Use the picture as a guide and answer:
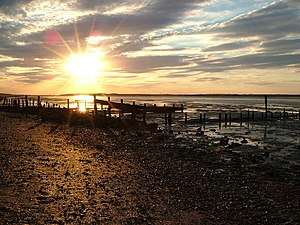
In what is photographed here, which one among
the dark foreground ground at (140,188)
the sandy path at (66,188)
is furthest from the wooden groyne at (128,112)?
the sandy path at (66,188)

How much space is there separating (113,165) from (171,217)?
238 inches

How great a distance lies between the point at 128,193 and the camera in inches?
377

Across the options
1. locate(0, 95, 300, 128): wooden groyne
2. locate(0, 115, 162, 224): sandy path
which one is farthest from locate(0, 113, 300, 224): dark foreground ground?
locate(0, 95, 300, 128): wooden groyne

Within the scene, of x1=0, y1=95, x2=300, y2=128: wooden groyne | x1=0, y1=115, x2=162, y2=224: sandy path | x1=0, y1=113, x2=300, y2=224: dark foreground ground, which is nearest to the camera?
x1=0, y1=115, x2=162, y2=224: sandy path

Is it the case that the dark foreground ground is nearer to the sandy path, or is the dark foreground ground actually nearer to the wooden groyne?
the sandy path

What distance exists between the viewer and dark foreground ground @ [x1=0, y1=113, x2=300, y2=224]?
25.6ft

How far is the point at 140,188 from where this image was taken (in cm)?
1021

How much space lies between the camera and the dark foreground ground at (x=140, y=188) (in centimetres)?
782

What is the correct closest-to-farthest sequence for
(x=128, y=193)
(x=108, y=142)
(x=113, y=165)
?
(x=128, y=193)
(x=113, y=165)
(x=108, y=142)

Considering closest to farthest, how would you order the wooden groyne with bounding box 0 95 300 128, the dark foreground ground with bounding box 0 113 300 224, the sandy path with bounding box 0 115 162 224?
the sandy path with bounding box 0 115 162 224 < the dark foreground ground with bounding box 0 113 300 224 < the wooden groyne with bounding box 0 95 300 128

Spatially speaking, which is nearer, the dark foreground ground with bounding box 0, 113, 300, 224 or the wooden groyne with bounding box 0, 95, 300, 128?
the dark foreground ground with bounding box 0, 113, 300, 224

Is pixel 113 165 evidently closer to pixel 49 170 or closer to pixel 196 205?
pixel 49 170

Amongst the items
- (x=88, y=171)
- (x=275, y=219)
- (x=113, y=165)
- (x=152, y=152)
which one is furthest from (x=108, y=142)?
(x=275, y=219)

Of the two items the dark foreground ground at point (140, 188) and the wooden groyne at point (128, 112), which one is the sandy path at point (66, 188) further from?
the wooden groyne at point (128, 112)
